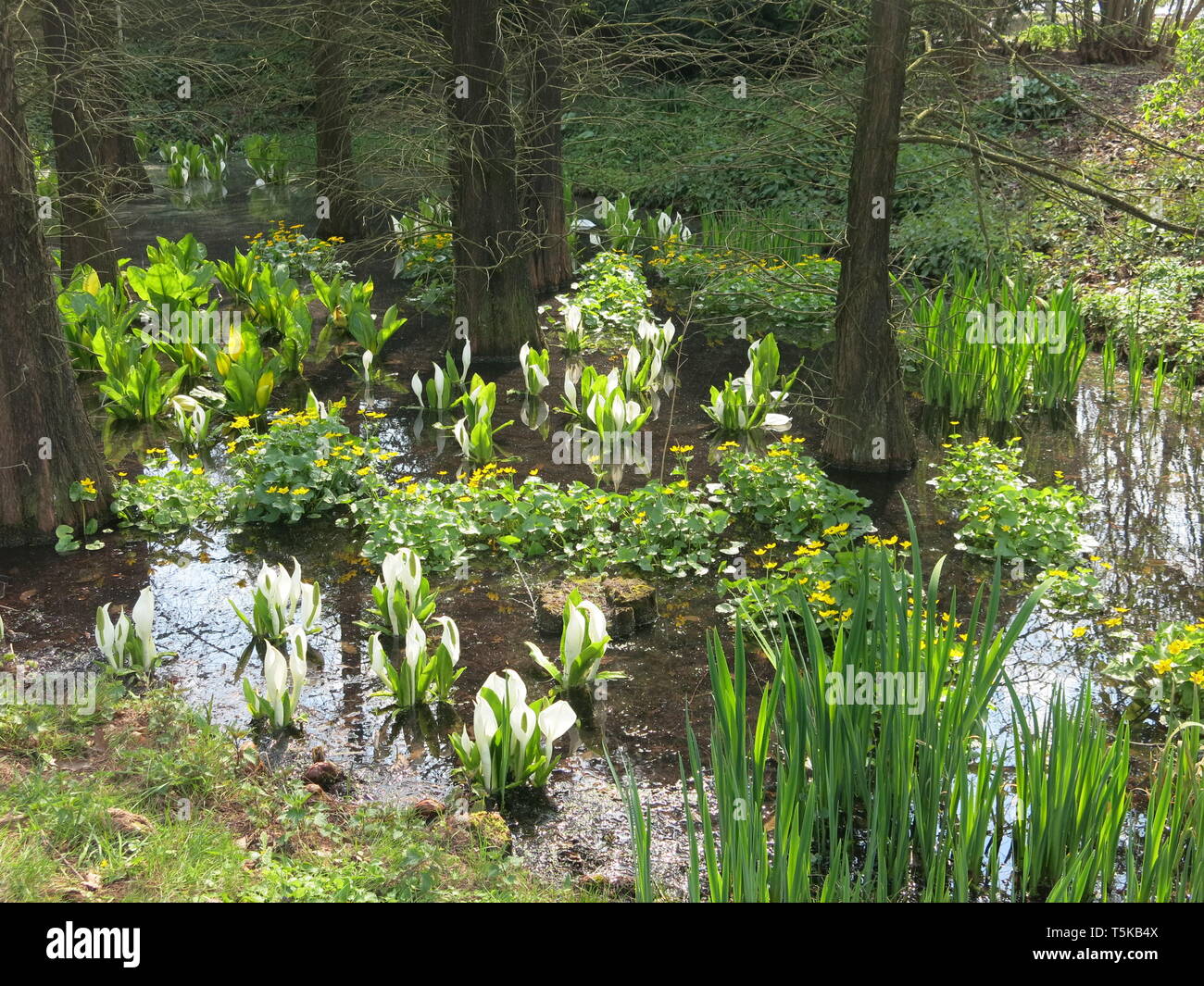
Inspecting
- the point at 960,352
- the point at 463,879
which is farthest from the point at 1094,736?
the point at 960,352

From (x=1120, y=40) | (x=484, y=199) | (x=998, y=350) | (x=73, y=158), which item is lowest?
(x=998, y=350)

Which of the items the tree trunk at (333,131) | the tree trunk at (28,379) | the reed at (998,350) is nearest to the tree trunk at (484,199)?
the tree trunk at (333,131)

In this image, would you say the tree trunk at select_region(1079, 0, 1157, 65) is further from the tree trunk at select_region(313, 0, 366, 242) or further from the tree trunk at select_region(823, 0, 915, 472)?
the tree trunk at select_region(823, 0, 915, 472)

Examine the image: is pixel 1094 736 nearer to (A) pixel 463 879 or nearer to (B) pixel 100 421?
(A) pixel 463 879

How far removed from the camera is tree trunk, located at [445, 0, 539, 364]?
854 centimetres

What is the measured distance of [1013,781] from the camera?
4000 mm

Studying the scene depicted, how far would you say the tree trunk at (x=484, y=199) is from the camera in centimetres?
854

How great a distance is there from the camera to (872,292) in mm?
6488

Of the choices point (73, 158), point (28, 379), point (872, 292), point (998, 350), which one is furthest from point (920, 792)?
point (73, 158)

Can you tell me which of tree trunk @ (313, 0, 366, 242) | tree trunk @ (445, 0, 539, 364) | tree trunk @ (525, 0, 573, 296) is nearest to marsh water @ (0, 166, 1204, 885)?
tree trunk @ (445, 0, 539, 364)

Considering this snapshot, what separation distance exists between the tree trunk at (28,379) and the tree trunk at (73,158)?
253 cm

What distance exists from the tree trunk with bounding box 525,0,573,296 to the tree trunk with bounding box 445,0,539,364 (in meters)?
0.25

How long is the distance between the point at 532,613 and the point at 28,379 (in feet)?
9.36

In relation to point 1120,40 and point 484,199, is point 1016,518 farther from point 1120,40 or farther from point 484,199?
point 1120,40
